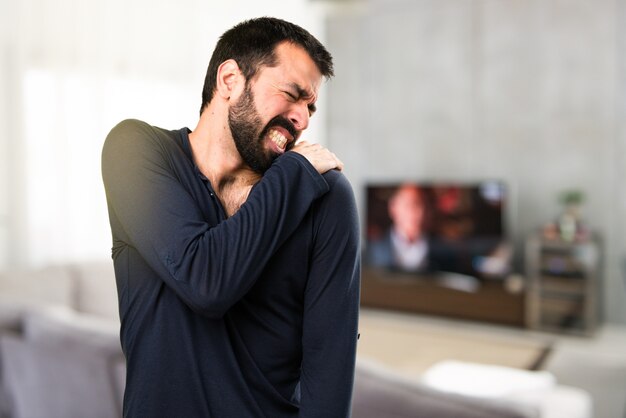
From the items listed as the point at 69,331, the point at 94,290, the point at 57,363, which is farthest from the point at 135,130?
the point at 94,290

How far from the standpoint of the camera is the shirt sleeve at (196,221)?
0.78 m

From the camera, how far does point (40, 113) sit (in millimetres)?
3928

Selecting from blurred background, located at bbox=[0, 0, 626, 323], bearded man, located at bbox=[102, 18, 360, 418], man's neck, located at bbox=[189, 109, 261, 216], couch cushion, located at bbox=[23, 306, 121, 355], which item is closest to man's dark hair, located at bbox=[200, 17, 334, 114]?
bearded man, located at bbox=[102, 18, 360, 418]

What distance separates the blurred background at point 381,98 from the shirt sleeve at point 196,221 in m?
1.92

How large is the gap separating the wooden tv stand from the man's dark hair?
14.1 ft

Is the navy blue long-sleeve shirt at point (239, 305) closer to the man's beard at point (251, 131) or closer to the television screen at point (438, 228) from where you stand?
the man's beard at point (251, 131)

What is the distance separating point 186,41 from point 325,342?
4087mm

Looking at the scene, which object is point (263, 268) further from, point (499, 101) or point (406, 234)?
point (499, 101)

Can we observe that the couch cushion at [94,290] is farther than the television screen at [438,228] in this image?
No

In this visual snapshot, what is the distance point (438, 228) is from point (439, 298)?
2.08 feet

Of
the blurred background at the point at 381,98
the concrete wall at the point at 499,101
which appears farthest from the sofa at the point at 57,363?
the concrete wall at the point at 499,101

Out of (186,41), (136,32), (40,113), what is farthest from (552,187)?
(40,113)

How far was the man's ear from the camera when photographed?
0.88 metres

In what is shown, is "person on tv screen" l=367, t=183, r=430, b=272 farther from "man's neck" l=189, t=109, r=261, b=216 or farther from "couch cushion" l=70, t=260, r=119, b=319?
"man's neck" l=189, t=109, r=261, b=216
